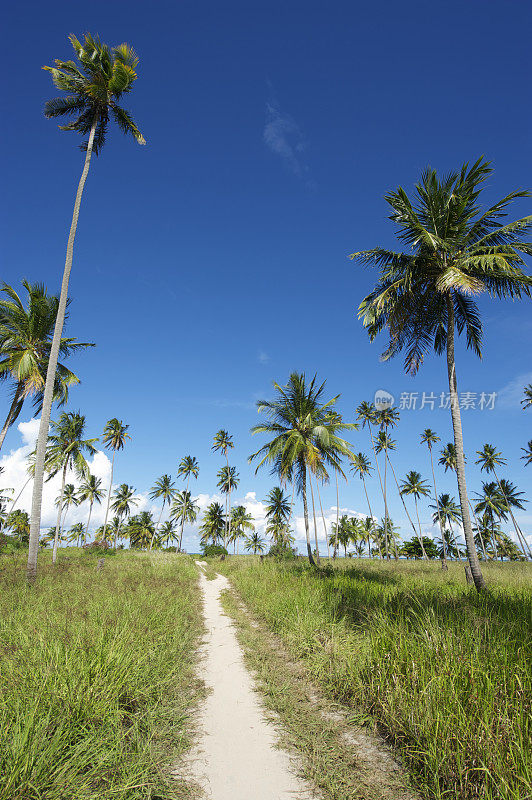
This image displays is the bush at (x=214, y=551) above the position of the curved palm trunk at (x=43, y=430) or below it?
below

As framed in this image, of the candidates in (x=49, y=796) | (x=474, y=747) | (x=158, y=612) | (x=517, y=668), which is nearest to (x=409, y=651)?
(x=517, y=668)

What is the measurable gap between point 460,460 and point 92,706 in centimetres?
1003

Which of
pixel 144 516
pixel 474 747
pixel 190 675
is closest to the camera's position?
pixel 474 747

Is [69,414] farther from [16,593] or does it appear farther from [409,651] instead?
[409,651]

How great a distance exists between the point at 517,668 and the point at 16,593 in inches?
446

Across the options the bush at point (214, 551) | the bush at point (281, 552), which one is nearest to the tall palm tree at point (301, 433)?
the bush at point (281, 552)

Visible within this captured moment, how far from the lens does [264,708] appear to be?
4.36 meters

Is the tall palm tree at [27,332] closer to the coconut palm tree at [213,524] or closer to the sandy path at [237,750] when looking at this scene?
the sandy path at [237,750]

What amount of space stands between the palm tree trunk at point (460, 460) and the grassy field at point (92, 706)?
25.9 feet

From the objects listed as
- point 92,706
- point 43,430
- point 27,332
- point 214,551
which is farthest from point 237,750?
point 214,551

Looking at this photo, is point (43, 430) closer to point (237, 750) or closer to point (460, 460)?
point (237, 750)

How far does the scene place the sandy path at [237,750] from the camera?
9.50 ft

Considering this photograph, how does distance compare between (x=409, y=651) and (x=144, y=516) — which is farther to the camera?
(x=144, y=516)

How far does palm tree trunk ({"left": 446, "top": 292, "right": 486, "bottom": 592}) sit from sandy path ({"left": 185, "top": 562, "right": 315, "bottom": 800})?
23.8 ft
